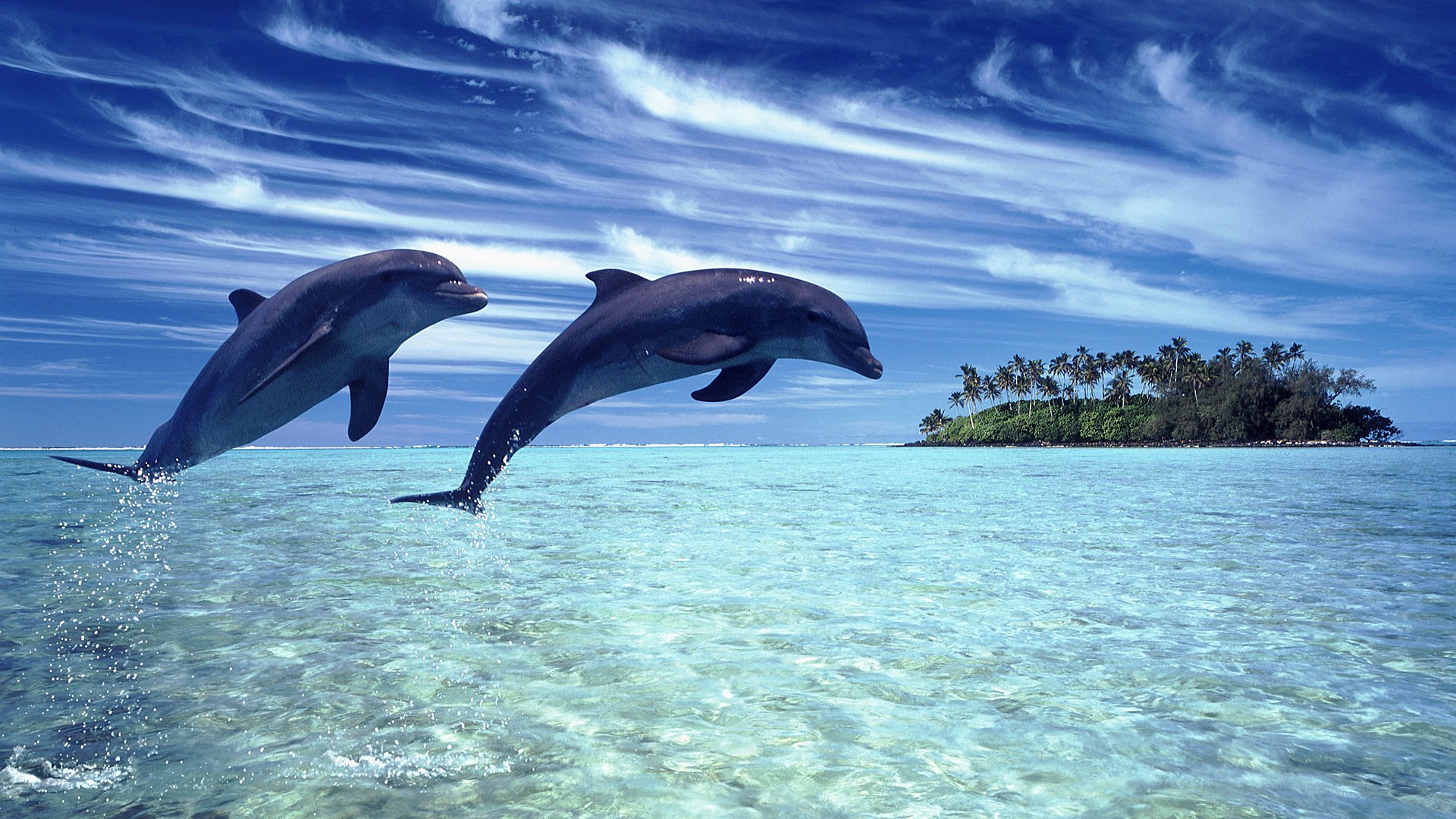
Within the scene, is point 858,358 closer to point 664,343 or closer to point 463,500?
point 664,343

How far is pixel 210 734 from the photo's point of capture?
575 centimetres

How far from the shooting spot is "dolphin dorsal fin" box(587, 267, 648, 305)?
161 inches

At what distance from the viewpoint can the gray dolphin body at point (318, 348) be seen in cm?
384

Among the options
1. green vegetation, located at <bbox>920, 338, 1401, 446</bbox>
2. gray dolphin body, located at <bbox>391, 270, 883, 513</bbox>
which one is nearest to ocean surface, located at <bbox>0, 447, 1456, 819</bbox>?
gray dolphin body, located at <bbox>391, 270, 883, 513</bbox>

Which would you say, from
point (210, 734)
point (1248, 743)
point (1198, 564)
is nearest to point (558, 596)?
point (210, 734)

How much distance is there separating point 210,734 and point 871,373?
5.32 m

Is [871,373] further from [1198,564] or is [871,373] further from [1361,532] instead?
[1361,532]

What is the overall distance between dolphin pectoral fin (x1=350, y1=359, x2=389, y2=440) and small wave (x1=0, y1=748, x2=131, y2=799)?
9.52ft

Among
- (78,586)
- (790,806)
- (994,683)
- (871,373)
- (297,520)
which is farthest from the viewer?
(297,520)

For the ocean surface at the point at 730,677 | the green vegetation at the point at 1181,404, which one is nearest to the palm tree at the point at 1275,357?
the green vegetation at the point at 1181,404

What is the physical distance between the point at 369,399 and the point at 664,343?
1.81m

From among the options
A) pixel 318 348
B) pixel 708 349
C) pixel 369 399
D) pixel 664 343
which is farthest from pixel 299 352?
pixel 708 349

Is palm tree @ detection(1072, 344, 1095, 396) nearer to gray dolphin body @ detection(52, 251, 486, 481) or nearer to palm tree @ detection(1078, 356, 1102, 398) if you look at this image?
palm tree @ detection(1078, 356, 1102, 398)

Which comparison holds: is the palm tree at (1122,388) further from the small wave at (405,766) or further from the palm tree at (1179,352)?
the small wave at (405,766)
